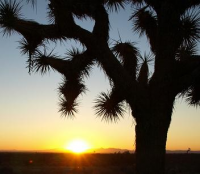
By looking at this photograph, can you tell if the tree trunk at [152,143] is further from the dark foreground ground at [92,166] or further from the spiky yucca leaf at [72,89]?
the dark foreground ground at [92,166]

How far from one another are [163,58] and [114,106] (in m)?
2.07

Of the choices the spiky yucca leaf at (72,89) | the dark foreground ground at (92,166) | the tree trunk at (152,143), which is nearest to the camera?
the tree trunk at (152,143)

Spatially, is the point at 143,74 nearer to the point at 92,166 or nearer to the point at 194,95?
the point at 194,95

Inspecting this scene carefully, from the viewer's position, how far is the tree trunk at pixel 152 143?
24.7 feet

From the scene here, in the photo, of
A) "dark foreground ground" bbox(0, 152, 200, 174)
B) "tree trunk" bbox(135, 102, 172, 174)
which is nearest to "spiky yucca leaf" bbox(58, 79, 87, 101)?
"tree trunk" bbox(135, 102, 172, 174)

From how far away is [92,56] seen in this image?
30.2ft

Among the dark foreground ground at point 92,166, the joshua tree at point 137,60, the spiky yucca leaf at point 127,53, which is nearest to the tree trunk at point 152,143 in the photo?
the joshua tree at point 137,60

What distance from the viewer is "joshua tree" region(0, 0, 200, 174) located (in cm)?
773

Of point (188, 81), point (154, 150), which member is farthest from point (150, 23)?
point (154, 150)

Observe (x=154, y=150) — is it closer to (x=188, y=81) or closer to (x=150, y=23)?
(x=188, y=81)

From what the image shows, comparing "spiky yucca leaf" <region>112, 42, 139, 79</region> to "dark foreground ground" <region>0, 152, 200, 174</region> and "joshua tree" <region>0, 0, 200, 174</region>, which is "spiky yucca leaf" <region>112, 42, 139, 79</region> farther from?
"dark foreground ground" <region>0, 152, 200, 174</region>

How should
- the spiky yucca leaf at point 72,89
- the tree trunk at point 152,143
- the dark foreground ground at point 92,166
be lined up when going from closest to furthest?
the tree trunk at point 152,143 → the spiky yucca leaf at point 72,89 → the dark foreground ground at point 92,166

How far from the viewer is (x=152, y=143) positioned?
7.54 metres

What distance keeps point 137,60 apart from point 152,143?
3.44 m
